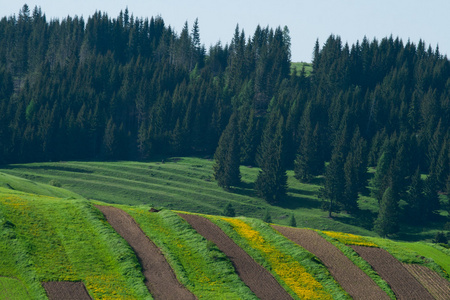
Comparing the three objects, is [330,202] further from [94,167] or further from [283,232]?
[283,232]

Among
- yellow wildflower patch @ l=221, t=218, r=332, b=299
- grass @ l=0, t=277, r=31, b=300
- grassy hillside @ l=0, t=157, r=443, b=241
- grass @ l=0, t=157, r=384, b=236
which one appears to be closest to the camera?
grass @ l=0, t=277, r=31, b=300

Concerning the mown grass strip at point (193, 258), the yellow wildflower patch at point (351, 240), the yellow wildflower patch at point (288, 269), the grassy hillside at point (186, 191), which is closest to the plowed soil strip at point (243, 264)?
the mown grass strip at point (193, 258)

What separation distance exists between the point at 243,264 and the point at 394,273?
1417 centimetres

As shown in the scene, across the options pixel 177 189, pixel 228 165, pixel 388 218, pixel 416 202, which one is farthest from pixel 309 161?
pixel 177 189

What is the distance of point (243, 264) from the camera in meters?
45.8

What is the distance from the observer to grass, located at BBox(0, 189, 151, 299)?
3797cm

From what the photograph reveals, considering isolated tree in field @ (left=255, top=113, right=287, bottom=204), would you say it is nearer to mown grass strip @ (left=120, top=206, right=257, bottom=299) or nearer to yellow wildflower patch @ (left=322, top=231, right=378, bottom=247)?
yellow wildflower patch @ (left=322, top=231, right=378, bottom=247)

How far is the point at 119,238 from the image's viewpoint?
45.4m

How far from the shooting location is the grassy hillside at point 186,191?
417 ft

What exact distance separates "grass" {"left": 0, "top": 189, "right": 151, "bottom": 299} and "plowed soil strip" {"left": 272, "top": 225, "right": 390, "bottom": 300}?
1722cm

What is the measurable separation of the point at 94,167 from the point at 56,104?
42.1m

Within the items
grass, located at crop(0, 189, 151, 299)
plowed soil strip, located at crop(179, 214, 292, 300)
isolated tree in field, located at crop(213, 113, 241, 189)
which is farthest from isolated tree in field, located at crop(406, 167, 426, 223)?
grass, located at crop(0, 189, 151, 299)

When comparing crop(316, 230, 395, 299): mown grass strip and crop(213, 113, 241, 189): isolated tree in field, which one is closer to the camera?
crop(316, 230, 395, 299): mown grass strip

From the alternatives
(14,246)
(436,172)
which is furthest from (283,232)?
(436,172)
